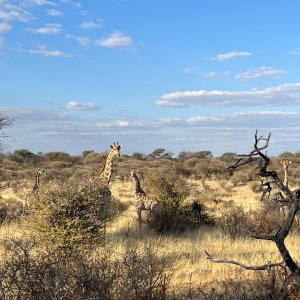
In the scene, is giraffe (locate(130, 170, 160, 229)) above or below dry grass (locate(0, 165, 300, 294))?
above

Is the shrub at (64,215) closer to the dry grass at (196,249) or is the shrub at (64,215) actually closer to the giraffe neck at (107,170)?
the dry grass at (196,249)

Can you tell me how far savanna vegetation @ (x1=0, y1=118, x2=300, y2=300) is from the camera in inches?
204

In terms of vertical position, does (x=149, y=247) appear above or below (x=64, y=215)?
below

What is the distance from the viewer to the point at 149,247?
700 cm

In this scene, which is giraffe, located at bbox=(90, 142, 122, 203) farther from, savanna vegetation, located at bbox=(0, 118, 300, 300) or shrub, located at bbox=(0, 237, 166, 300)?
shrub, located at bbox=(0, 237, 166, 300)

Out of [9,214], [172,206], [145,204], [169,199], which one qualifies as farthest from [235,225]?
[9,214]

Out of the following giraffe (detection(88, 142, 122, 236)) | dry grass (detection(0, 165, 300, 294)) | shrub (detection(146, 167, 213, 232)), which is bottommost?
dry grass (detection(0, 165, 300, 294))

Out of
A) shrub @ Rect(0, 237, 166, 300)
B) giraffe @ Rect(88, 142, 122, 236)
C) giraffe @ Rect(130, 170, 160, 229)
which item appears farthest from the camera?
giraffe @ Rect(130, 170, 160, 229)

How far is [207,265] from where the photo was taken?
8.94 m

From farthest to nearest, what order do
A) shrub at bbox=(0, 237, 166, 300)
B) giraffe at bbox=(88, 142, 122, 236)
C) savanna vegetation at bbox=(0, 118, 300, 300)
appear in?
giraffe at bbox=(88, 142, 122, 236) → savanna vegetation at bbox=(0, 118, 300, 300) → shrub at bbox=(0, 237, 166, 300)

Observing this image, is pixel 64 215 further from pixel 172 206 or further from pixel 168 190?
pixel 168 190

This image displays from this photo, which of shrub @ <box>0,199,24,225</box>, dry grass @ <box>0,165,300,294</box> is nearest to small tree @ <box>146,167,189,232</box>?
dry grass @ <box>0,165,300,294</box>

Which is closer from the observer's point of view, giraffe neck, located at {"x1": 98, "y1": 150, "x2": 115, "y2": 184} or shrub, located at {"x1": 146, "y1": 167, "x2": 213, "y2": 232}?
giraffe neck, located at {"x1": 98, "y1": 150, "x2": 115, "y2": 184}

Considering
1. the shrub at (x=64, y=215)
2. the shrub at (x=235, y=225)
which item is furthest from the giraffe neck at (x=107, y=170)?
the shrub at (x=64, y=215)
